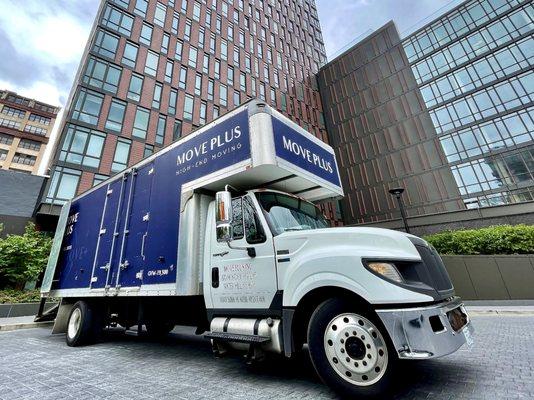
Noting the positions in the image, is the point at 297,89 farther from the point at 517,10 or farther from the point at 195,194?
the point at 195,194

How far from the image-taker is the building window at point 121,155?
2229cm

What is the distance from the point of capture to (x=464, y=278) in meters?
12.3

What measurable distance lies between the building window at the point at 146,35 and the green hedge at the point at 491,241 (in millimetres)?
31544

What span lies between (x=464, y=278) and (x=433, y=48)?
106ft

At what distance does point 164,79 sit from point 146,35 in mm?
5025

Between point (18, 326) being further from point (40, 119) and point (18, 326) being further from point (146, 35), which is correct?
point (40, 119)

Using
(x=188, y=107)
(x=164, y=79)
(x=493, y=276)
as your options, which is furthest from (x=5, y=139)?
(x=493, y=276)

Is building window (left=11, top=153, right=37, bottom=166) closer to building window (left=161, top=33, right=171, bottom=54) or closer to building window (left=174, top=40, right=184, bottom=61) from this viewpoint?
building window (left=161, top=33, right=171, bottom=54)

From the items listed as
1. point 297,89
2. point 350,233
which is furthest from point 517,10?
point 350,233

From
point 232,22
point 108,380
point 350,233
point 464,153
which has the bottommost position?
point 108,380

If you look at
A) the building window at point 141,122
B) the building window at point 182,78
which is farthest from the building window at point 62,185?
the building window at point 182,78

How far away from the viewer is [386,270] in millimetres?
2773

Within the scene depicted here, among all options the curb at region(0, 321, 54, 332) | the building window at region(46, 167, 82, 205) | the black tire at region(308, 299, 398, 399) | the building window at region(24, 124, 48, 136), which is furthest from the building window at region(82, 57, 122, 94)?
the building window at region(24, 124, 48, 136)

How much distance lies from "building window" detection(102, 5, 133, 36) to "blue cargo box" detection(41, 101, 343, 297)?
2661 cm
